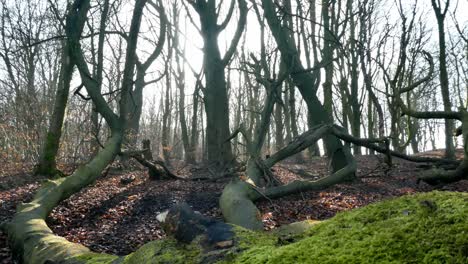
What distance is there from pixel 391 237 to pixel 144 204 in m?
6.90

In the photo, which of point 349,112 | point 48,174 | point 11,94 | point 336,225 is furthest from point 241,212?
point 11,94

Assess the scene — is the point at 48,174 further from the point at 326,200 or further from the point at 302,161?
the point at 302,161

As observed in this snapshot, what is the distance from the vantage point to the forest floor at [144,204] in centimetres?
589

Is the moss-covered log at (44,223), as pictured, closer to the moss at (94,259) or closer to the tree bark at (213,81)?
the moss at (94,259)

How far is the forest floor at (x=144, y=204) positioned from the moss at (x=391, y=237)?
4003mm

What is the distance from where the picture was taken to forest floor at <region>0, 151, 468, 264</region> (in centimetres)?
589

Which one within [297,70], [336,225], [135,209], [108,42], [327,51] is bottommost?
[135,209]

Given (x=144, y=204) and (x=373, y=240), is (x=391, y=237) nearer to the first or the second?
(x=373, y=240)

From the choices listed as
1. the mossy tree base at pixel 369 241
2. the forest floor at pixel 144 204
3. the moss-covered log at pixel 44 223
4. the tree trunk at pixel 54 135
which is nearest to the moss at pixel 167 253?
the mossy tree base at pixel 369 241

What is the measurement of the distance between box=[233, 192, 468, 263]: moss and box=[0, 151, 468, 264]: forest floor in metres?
4.00

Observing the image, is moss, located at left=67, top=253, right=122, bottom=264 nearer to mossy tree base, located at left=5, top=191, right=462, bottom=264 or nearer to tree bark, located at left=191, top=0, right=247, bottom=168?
mossy tree base, located at left=5, top=191, right=462, bottom=264

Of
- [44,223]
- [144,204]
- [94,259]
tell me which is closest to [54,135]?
[144,204]

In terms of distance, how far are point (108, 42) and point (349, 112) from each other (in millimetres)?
14795

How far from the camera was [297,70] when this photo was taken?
397 inches
